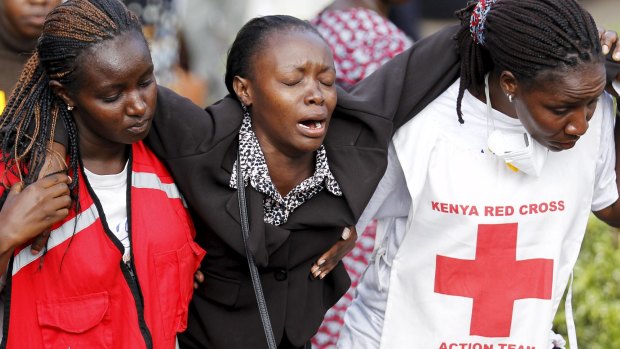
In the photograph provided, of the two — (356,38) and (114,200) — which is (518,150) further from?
(356,38)

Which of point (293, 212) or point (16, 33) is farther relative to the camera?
point (16, 33)

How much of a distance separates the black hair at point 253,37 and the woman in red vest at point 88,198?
13.8 inches

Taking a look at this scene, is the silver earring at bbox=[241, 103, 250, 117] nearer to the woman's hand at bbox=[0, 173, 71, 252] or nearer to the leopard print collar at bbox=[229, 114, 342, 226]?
the leopard print collar at bbox=[229, 114, 342, 226]

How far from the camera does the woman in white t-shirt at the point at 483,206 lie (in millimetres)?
3057

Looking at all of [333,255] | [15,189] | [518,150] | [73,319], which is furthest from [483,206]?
[15,189]

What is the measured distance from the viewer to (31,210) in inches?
103

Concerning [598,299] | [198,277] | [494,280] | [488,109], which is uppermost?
[488,109]

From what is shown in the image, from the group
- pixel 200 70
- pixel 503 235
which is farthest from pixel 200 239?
pixel 200 70

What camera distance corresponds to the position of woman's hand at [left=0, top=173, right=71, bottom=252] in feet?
8.50

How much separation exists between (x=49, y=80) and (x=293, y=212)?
2.59 feet

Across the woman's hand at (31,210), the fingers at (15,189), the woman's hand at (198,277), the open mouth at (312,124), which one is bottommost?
the woman's hand at (198,277)

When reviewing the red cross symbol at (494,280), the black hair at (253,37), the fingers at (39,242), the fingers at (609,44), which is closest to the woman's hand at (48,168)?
the fingers at (39,242)

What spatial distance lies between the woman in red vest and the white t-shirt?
75 centimetres

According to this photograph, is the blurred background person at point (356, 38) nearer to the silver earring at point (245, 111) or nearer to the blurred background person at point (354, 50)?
the blurred background person at point (354, 50)
